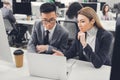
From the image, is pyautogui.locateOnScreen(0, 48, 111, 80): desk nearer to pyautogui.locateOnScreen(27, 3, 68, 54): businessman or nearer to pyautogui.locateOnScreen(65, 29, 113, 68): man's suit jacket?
pyautogui.locateOnScreen(65, 29, 113, 68): man's suit jacket

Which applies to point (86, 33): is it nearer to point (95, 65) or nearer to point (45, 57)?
point (95, 65)

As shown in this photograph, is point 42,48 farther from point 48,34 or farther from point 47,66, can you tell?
point 47,66

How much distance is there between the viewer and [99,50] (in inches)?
65.4

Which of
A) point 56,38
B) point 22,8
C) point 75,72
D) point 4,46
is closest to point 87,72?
point 75,72

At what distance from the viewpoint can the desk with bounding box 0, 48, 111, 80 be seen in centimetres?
135

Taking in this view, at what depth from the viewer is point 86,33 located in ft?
5.88

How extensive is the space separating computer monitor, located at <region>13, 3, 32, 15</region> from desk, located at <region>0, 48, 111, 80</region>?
3212 mm

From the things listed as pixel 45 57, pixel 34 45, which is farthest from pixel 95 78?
pixel 34 45

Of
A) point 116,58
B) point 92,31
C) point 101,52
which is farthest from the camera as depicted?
point 92,31

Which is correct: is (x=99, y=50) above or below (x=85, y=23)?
below

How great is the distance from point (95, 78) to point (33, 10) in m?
3.71

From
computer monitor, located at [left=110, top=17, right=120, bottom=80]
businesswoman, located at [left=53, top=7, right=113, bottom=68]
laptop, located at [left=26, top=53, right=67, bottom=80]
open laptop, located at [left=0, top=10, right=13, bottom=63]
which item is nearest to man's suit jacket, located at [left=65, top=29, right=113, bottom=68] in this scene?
businesswoman, located at [left=53, top=7, right=113, bottom=68]

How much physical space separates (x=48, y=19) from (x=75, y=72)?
2.34 ft

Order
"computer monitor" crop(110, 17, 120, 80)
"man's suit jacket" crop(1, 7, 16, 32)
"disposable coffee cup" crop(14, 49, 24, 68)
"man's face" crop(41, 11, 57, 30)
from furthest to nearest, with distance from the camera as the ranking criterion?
"man's suit jacket" crop(1, 7, 16, 32) < "man's face" crop(41, 11, 57, 30) < "disposable coffee cup" crop(14, 49, 24, 68) < "computer monitor" crop(110, 17, 120, 80)
